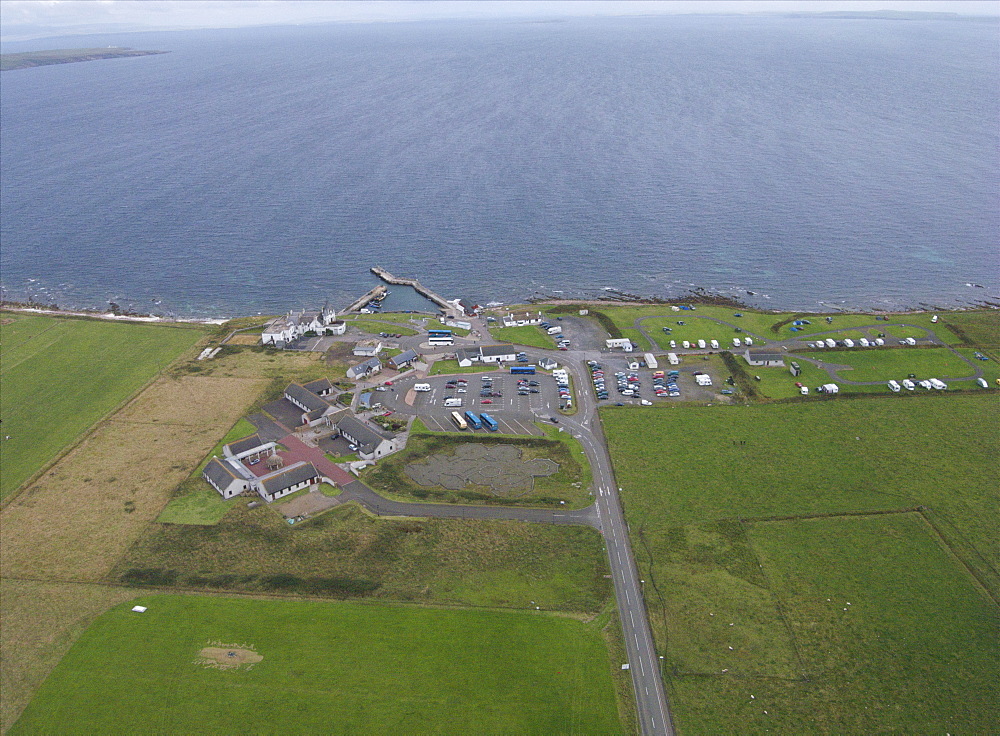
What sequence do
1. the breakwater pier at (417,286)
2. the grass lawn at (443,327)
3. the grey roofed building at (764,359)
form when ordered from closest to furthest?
the grey roofed building at (764,359), the grass lawn at (443,327), the breakwater pier at (417,286)

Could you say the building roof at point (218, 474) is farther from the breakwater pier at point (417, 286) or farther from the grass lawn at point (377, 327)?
the breakwater pier at point (417, 286)

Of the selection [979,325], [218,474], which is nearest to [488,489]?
[218,474]

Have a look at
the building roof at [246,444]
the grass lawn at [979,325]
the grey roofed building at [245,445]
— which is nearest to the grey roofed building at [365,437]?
the grey roofed building at [245,445]

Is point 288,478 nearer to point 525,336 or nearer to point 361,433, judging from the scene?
point 361,433

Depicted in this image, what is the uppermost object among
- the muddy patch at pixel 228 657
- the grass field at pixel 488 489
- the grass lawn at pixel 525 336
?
the muddy patch at pixel 228 657

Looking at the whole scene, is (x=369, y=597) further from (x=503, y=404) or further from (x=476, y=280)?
(x=476, y=280)

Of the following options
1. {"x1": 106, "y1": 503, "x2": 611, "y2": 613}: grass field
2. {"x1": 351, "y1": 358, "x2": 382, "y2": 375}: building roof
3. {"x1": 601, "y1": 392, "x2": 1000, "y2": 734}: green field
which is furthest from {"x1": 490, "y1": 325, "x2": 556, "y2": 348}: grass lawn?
{"x1": 106, "y1": 503, "x2": 611, "y2": 613}: grass field

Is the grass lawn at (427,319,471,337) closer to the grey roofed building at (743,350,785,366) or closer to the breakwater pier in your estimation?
the breakwater pier
